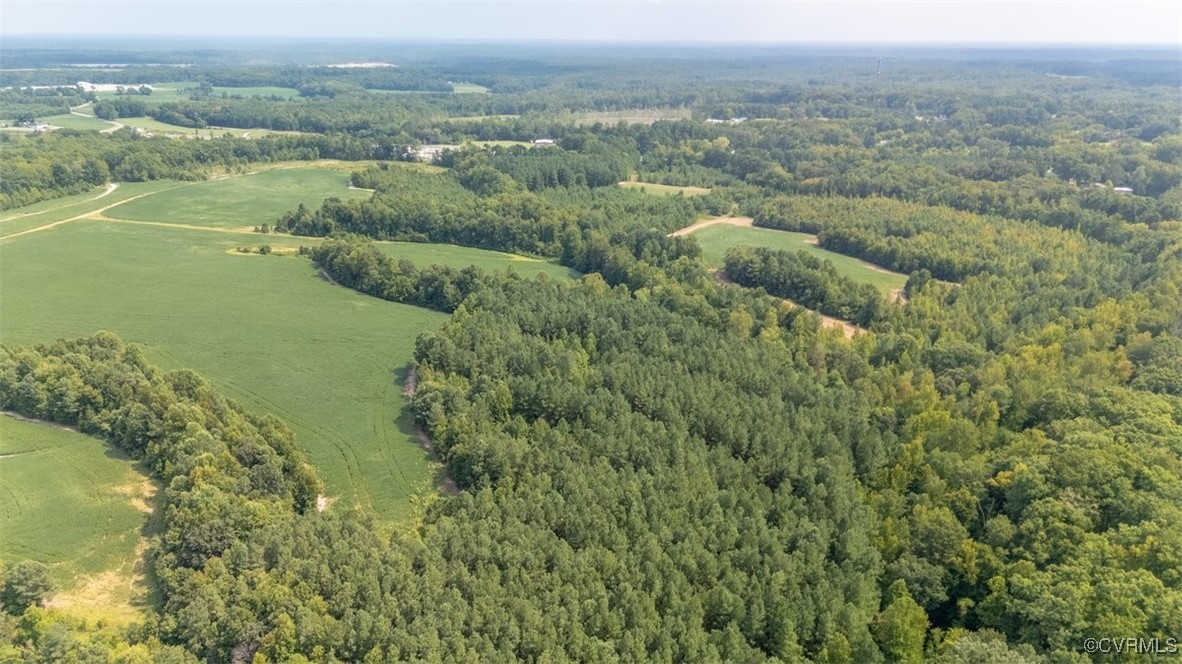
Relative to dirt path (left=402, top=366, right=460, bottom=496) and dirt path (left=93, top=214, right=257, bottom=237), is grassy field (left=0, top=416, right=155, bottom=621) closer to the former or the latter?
dirt path (left=402, top=366, right=460, bottom=496)

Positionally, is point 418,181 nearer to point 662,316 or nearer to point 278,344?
point 278,344

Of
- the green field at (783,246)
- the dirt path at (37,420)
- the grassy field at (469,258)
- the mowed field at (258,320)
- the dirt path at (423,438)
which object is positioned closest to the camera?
the dirt path at (423,438)

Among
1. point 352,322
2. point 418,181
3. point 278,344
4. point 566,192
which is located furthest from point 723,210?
point 278,344

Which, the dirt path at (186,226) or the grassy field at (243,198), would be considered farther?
the grassy field at (243,198)

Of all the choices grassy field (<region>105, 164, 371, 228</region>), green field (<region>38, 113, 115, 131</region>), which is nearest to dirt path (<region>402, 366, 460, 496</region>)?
grassy field (<region>105, 164, 371, 228</region>)

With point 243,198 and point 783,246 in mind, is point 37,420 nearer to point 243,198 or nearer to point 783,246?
point 243,198

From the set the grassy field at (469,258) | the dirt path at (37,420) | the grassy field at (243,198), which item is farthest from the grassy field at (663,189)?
the dirt path at (37,420)

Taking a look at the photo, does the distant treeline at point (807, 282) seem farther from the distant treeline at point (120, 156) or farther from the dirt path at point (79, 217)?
the distant treeline at point (120, 156)
